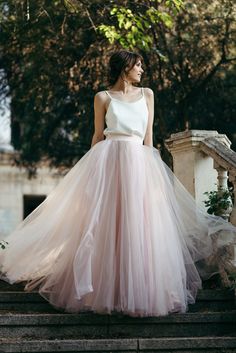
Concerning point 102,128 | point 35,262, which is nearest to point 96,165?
point 102,128

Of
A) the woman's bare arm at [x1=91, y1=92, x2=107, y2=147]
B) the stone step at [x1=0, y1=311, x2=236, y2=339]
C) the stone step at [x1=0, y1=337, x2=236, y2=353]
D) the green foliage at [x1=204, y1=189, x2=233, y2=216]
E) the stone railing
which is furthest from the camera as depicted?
the stone railing

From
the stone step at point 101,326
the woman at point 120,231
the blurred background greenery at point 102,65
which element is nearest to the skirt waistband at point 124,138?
A: the woman at point 120,231

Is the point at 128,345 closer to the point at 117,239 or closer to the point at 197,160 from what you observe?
the point at 117,239

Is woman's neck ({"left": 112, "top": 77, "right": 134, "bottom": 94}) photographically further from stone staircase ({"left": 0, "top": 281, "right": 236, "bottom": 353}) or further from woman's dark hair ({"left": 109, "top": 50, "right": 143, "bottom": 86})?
stone staircase ({"left": 0, "top": 281, "right": 236, "bottom": 353})

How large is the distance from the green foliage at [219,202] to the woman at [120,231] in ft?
0.81

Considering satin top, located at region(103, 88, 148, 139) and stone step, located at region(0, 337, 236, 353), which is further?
satin top, located at region(103, 88, 148, 139)

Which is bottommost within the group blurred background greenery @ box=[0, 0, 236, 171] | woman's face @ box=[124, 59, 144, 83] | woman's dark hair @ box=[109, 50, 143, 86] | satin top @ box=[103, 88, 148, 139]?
satin top @ box=[103, 88, 148, 139]

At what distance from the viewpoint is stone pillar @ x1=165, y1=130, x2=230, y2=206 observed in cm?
710

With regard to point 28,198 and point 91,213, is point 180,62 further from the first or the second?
point 28,198

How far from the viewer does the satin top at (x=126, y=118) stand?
617 cm

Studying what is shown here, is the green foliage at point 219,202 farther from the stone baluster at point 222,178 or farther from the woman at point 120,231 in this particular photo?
the woman at point 120,231

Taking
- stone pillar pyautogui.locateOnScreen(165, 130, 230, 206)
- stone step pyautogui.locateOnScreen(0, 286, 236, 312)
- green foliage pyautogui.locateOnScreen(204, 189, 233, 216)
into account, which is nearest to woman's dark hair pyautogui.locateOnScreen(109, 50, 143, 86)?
stone pillar pyautogui.locateOnScreen(165, 130, 230, 206)

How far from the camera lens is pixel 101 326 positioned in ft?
18.5

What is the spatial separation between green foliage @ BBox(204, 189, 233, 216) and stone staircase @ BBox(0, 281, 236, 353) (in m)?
0.91
